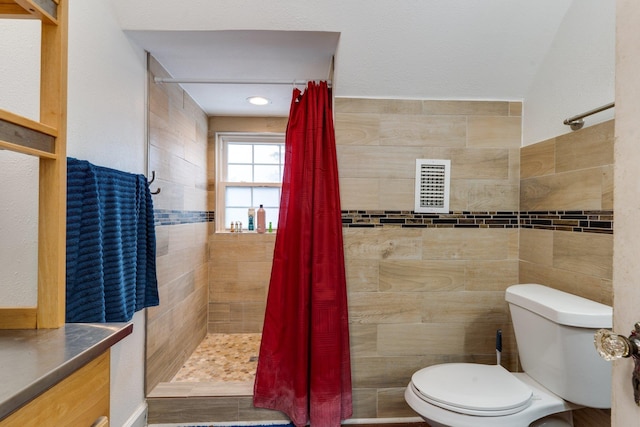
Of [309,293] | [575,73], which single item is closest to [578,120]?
[575,73]

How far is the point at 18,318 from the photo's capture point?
0.82 m

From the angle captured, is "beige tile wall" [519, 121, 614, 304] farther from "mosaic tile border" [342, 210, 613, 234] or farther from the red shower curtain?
the red shower curtain

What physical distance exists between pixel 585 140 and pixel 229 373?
235cm

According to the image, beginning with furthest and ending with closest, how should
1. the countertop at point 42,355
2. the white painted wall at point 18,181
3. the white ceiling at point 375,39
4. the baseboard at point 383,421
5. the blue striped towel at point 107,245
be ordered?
the baseboard at point 383,421 < the white ceiling at point 375,39 < the blue striped towel at point 107,245 < the white painted wall at point 18,181 < the countertop at point 42,355

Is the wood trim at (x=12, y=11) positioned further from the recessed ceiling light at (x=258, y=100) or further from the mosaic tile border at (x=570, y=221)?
the mosaic tile border at (x=570, y=221)

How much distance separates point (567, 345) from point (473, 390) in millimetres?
394

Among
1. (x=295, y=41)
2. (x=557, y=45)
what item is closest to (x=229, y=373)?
(x=295, y=41)

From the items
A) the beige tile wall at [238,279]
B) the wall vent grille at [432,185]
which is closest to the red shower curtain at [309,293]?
the wall vent grille at [432,185]

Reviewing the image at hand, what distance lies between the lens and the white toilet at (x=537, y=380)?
1.27m

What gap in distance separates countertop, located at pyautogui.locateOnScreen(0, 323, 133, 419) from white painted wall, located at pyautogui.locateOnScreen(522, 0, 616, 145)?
6.26ft

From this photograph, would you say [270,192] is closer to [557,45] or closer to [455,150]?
[455,150]

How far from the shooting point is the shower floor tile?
2.19 metres

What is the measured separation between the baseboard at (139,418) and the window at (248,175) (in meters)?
1.57

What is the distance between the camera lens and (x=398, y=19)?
1.62m
